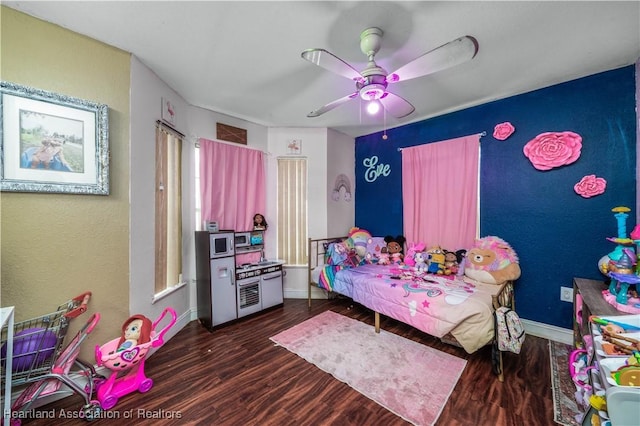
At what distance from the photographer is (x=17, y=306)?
5.25 ft

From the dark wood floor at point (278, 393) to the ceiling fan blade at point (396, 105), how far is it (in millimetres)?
2455

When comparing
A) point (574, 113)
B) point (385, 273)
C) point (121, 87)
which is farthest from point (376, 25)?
point (385, 273)

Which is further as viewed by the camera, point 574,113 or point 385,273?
point 385,273

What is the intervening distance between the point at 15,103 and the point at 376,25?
257cm

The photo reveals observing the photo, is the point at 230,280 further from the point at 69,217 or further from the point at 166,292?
the point at 69,217

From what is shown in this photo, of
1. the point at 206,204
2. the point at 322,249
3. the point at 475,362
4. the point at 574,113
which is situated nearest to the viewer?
the point at 475,362

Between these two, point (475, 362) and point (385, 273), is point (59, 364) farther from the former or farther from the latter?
point (475, 362)

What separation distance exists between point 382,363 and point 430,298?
0.76 m

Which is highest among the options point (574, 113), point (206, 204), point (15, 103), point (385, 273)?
point (574, 113)

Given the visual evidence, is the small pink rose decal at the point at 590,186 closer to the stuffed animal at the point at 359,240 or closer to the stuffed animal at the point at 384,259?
the stuffed animal at the point at 384,259

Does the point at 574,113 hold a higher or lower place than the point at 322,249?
higher

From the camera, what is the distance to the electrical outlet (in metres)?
2.37

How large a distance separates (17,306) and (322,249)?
308 centimetres

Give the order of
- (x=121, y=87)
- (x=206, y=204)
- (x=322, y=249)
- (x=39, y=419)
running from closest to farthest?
(x=39, y=419), (x=121, y=87), (x=206, y=204), (x=322, y=249)
